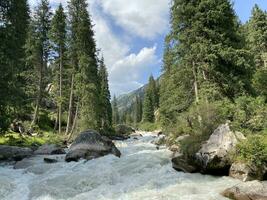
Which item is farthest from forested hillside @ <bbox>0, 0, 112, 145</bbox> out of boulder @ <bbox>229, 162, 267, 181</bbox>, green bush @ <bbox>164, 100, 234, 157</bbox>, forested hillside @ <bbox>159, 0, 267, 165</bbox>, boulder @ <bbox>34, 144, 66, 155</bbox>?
boulder @ <bbox>229, 162, 267, 181</bbox>

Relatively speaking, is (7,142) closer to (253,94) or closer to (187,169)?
(187,169)

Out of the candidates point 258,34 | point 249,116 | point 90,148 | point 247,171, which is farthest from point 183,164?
point 258,34

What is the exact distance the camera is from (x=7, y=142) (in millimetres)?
31188

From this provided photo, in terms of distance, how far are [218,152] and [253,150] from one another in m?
1.99

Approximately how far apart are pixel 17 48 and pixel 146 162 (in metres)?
13.3

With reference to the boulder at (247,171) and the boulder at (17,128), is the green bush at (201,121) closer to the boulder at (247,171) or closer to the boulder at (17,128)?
the boulder at (247,171)

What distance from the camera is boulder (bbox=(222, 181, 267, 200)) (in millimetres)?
13332

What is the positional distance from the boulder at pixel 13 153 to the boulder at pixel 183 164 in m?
11.8

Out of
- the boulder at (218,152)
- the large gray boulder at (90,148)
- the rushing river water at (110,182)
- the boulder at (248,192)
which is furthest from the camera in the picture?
the large gray boulder at (90,148)

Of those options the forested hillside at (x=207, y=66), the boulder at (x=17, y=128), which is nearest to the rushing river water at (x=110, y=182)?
the forested hillside at (x=207, y=66)

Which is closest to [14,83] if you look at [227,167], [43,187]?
[43,187]

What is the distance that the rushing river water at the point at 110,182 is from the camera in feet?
49.8

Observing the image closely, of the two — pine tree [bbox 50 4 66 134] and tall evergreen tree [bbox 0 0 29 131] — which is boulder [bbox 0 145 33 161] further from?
pine tree [bbox 50 4 66 134]

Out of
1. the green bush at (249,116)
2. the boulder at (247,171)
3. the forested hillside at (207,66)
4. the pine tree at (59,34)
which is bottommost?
the boulder at (247,171)
